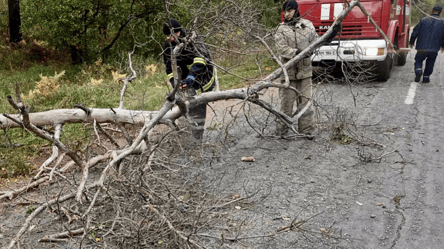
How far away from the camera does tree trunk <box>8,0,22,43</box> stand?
1460 centimetres

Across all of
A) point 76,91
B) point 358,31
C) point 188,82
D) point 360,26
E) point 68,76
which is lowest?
point 68,76

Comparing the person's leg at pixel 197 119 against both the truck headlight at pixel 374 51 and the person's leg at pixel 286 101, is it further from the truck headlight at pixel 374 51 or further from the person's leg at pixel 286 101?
the truck headlight at pixel 374 51

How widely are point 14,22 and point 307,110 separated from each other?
1278cm

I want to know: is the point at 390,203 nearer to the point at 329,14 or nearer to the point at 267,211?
the point at 267,211

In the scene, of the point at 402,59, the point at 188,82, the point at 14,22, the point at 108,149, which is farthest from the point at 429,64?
the point at 14,22

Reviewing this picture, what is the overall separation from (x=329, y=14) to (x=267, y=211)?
6.73 meters

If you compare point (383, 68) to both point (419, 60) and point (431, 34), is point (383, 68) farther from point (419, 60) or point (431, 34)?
point (431, 34)

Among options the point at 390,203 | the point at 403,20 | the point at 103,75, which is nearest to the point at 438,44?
the point at 403,20

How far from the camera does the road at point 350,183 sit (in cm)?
371

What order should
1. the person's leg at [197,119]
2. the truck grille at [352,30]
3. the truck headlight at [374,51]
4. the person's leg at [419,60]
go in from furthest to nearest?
the person's leg at [419,60], the truck grille at [352,30], the truck headlight at [374,51], the person's leg at [197,119]

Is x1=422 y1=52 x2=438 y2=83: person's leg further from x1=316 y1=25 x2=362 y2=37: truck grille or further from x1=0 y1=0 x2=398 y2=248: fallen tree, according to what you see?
x1=0 y1=0 x2=398 y2=248: fallen tree

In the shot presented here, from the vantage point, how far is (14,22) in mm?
14961

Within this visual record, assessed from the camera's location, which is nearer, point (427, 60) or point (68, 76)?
point (427, 60)

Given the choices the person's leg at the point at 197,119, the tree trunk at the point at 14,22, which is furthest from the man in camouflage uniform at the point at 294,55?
the tree trunk at the point at 14,22
